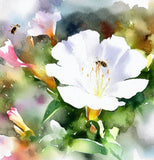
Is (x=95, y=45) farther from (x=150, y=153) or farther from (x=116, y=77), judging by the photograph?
(x=150, y=153)

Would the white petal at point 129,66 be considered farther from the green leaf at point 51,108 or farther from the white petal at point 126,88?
the green leaf at point 51,108

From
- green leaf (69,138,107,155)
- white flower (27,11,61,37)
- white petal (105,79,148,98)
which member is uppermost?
white flower (27,11,61,37)

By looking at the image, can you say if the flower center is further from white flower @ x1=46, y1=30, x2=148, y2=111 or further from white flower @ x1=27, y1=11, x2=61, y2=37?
white flower @ x1=27, y1=11, x2=61, y2=37

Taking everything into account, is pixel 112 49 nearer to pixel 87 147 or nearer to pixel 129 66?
pixel 129 66

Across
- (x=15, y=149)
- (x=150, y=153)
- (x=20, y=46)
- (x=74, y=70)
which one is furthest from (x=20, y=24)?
(x=150, y=153)

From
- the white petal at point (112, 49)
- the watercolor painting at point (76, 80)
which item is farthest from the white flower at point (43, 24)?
the white petal at point (112, 49)

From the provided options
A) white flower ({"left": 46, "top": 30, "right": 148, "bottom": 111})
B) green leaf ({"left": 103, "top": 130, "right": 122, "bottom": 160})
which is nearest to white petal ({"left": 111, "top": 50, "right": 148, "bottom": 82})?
white flower ({"left": 46, "top": 30, "right": 148, "bottom": 111})
